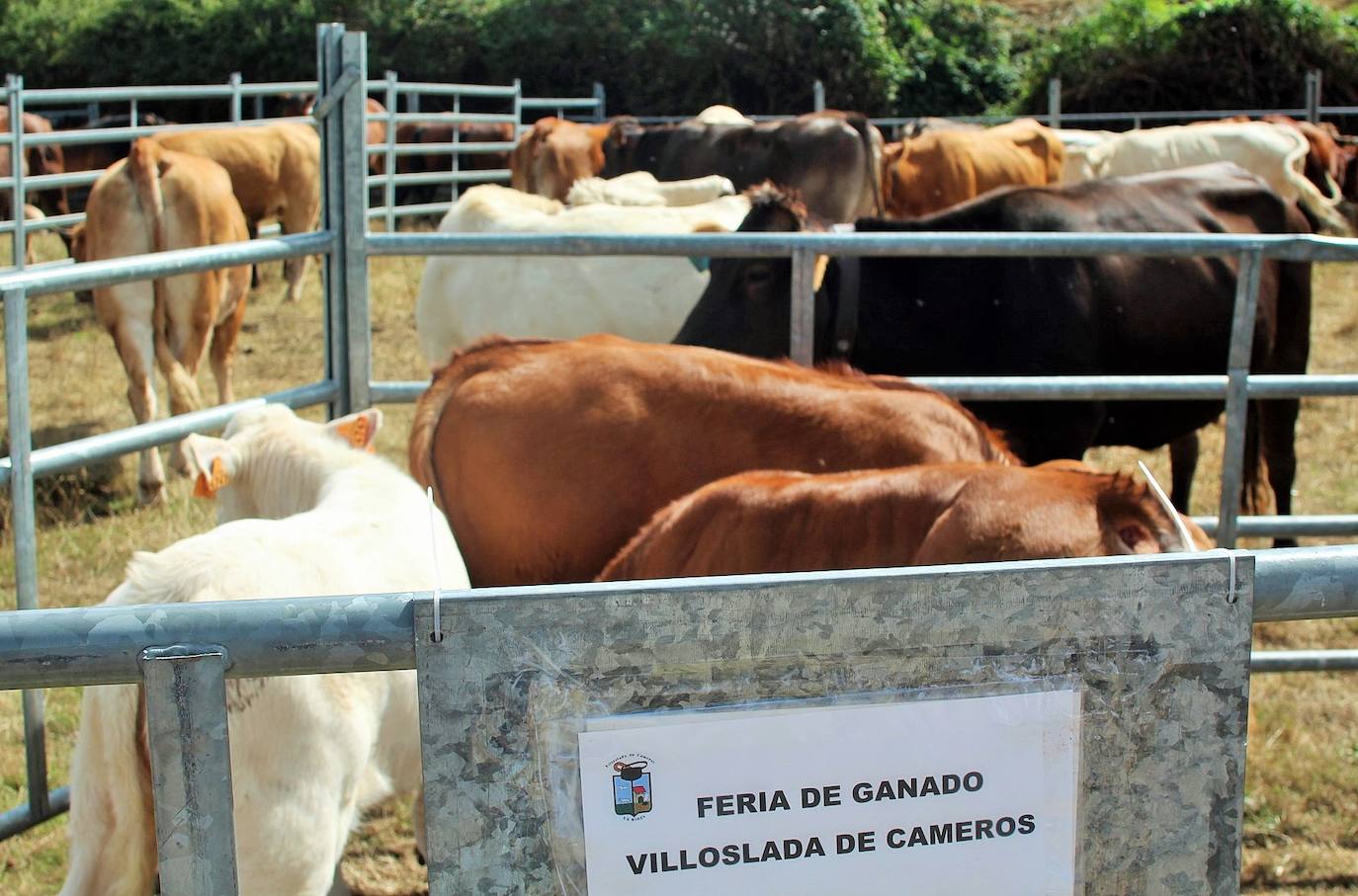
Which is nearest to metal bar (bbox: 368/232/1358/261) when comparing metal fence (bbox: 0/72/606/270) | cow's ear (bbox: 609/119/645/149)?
metal fence (bbox: 0/72/606/270)

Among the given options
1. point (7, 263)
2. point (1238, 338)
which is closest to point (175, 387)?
point (1238, 338)

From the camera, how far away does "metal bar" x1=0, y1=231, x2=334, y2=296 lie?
10.6 ft

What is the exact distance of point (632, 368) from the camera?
3.84 metres

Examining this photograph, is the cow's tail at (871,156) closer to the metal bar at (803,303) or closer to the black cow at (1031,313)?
the black cow at (1031,313)

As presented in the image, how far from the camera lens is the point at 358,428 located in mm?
3521

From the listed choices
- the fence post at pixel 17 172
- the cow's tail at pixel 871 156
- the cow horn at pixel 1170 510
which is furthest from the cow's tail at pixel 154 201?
the cow horn at pixel 1170 510

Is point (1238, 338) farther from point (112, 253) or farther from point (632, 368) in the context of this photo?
point (112, 253)

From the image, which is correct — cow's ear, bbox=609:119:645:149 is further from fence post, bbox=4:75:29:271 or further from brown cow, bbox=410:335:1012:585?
brown cow, bbox=410:335:1012:585

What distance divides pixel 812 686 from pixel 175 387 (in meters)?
5.64

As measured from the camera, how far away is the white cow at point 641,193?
7.54 metres

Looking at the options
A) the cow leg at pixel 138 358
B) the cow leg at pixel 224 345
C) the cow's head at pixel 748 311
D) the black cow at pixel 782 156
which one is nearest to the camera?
the cow's head at pixel 748 311

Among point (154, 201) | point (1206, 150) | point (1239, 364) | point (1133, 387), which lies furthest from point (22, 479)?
point (1206, 150)

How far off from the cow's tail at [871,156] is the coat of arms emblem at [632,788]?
998cm

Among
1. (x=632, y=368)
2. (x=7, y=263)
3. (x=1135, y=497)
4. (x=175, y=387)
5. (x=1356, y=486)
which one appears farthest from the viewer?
(x=7, y=263)
